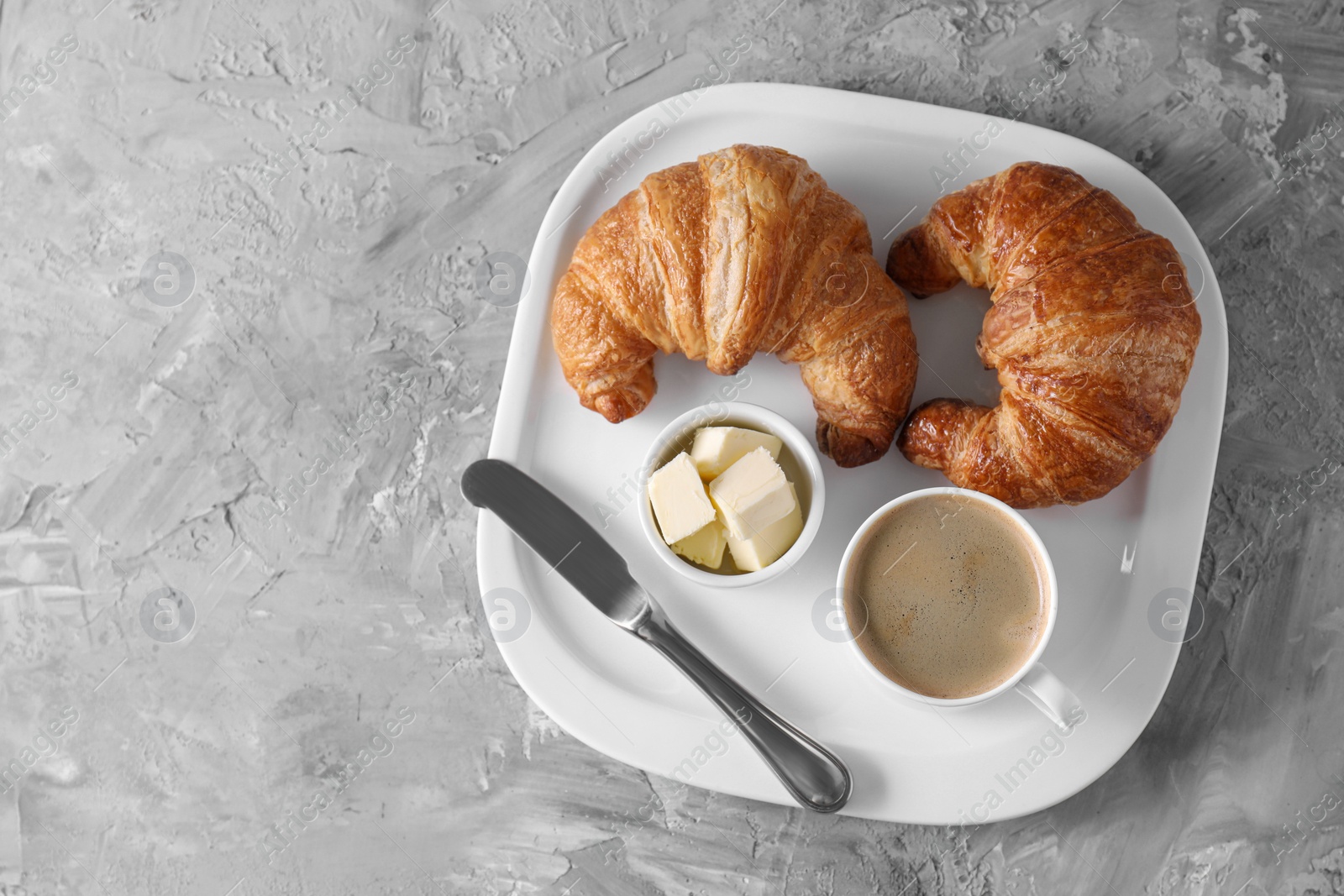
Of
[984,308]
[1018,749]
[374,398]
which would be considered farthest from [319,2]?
[1018,749]

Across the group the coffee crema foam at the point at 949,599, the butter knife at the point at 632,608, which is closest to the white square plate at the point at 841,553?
the butter knife at the point at 632,608

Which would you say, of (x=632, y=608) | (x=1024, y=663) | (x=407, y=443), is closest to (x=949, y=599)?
(x=1024, y=663)

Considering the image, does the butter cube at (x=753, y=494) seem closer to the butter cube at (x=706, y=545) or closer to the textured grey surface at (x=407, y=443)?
the butter cube at (x=706, y=545)

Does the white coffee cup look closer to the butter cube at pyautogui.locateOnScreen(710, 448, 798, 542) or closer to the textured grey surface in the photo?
the butter cube at pyautogui.locateOnScreen(710, 448, 798, 542)

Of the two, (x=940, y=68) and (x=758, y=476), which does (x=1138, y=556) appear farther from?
(x=940, y=68)

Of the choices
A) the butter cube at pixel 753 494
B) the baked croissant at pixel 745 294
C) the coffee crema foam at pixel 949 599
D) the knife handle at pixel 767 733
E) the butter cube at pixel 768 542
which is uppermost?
the baked croissant at pixel 745 294

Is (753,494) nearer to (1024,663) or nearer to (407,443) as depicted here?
(1024,663)

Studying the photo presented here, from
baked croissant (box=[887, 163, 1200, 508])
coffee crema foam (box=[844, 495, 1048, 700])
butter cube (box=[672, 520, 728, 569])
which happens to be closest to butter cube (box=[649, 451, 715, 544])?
butter cube (box=[672, 520, 728, 569])
